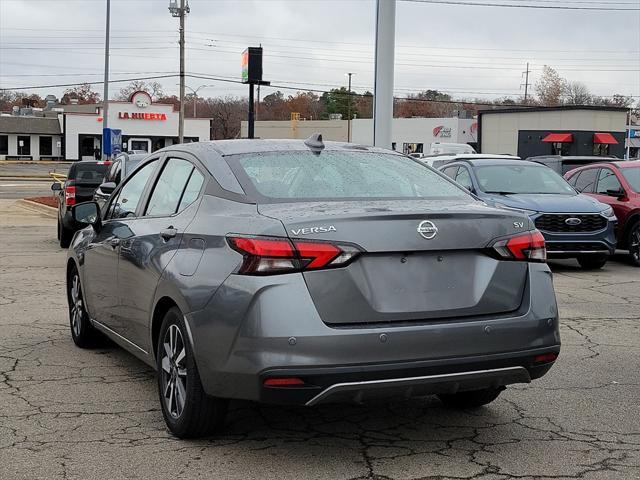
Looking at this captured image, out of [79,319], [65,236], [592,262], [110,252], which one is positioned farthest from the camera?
[65,236]

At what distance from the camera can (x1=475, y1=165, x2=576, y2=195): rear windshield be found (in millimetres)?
13492

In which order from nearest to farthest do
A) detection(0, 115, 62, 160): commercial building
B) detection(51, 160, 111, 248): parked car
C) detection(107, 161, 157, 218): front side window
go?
detection(107, 161, 157, 218): front side window
detection(51, 160, 111, 248): parked car
detection(0, 115, 62, 160): commercial building

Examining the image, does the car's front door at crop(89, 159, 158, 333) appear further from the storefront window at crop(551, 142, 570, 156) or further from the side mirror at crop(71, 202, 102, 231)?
the storefront window at crop(551, 142, 570, 156)

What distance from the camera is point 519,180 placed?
45.0ft

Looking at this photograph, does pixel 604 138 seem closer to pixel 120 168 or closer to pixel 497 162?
pixel 497 162

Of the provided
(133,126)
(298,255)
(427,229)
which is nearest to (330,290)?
(298,255)

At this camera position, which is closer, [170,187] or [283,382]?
[283,382]

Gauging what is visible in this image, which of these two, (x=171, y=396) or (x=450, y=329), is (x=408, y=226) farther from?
(x=171, y=396)

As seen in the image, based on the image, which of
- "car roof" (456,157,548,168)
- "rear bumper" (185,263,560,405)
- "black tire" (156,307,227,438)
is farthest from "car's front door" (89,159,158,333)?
"car roof" (456,157,548,168)

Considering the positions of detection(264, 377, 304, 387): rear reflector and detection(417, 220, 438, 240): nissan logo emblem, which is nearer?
detection(264, 377, 304, 387): rear reflector

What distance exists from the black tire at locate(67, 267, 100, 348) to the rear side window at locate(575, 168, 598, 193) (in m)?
10.4

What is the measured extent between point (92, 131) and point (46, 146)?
9.13 meters

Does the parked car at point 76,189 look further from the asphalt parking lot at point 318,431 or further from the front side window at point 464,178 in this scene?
the asphalt parking lot at point 318,431

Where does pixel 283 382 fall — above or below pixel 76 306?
above
